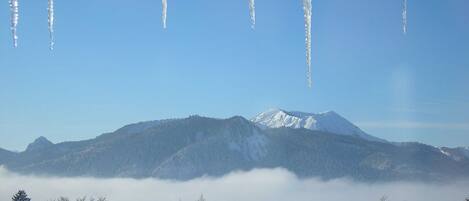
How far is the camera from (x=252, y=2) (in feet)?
159

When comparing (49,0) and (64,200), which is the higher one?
(49,0)

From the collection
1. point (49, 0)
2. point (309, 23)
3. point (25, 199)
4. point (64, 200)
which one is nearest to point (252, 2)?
point (309, 23)

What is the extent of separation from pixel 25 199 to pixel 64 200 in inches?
3727

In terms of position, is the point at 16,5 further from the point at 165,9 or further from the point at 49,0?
the point at 165,9

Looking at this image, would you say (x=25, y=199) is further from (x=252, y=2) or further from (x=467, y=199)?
(x=467, y=199)

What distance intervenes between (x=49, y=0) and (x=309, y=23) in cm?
1815

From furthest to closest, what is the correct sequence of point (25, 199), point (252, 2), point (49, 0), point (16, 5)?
point (25, 199)
point (252, 2)
point (49, 0)
point (16, 5)

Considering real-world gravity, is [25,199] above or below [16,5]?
below

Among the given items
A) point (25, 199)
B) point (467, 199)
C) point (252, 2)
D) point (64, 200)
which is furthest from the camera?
point (64, 200)

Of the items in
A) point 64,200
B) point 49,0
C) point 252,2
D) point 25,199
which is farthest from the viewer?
point 64,200

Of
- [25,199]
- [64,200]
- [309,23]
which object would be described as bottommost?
[64,200]

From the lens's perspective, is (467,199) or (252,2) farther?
(467,199)

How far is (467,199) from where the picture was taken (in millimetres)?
144625

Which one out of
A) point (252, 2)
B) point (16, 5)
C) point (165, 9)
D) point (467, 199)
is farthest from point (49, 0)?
point (467, 199)
